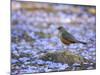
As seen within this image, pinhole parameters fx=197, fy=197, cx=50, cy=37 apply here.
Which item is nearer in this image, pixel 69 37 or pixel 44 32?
pixel 44 32

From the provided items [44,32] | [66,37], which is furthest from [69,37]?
[44,32]

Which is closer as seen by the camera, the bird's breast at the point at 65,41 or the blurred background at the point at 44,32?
the blurred background at the point at 44,32

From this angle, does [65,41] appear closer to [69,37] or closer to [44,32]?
[69,37]

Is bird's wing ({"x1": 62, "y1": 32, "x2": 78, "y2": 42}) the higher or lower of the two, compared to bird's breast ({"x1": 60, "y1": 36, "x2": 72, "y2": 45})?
higher

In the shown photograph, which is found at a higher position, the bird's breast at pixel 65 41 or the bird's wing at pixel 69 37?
the bird's wing at pixel 69 37

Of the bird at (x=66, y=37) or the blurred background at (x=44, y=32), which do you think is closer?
the blurred background at (x=44, y=32)

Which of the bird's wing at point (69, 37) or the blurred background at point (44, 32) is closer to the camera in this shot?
the blurred background at point (44, 32)
